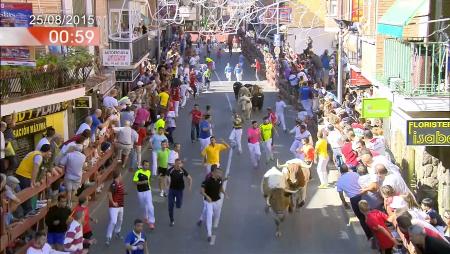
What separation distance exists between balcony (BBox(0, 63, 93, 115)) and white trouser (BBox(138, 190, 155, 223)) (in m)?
3.37

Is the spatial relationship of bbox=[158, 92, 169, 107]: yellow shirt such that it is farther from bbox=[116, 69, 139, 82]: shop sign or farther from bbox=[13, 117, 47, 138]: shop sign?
A: bbox=[13, 117, 47, 138]: shop sign

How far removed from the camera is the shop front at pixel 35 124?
2048 cm

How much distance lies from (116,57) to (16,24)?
10590 mm

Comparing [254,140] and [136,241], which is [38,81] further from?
[136,241]

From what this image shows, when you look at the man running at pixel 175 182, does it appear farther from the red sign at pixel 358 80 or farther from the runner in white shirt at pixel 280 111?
the red sign at pixel 358 80

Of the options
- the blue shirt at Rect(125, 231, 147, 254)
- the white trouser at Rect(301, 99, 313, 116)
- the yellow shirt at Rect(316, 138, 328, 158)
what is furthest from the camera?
the white trouser at Rect(301, 99, 313, 116)

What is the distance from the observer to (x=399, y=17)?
54.2 ft

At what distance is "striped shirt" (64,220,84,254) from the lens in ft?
43.9

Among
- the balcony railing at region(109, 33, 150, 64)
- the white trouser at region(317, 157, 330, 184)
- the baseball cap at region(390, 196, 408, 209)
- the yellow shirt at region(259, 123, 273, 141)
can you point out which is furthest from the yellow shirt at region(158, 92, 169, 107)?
the baseball cap at region(390, 196, 408, 209)

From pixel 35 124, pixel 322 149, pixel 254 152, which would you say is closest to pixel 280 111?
pixel 254 152

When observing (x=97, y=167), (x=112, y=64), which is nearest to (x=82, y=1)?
(x=112, y=64)

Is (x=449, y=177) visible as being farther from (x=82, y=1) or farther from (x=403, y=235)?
(x=82, y=1)

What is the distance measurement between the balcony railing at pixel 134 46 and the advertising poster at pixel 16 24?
13.6 metres

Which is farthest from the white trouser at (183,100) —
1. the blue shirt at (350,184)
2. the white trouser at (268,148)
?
the blue shirt at (350,184)
